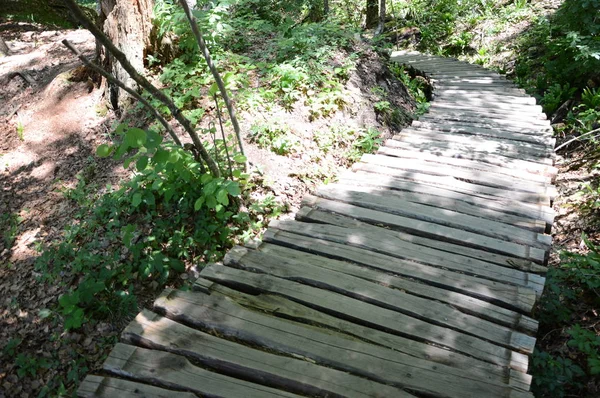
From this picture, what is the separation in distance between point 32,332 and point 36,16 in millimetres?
11040

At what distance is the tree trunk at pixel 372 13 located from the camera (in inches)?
680

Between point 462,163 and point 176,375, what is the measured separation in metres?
4.68

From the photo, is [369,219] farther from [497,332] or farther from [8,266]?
[8,266]

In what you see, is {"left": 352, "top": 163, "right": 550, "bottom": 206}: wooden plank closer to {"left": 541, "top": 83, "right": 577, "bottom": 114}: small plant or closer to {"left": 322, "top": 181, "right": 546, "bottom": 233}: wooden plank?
{"left": 322, "top": 181, "right": 546, "bottom": 233}: wooden plank

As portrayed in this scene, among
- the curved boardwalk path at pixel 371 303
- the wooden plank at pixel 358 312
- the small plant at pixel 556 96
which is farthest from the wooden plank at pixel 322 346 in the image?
the small plant at pixel 556 96

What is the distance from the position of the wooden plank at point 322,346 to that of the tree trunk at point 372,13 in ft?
54.7

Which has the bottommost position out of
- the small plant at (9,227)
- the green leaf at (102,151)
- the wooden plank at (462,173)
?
the small plant at (9,227)

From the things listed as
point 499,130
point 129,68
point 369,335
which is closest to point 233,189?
point 129,68

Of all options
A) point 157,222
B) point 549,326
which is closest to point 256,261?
point 157,222

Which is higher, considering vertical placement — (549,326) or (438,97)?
(438,97)

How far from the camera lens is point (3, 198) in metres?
6.52

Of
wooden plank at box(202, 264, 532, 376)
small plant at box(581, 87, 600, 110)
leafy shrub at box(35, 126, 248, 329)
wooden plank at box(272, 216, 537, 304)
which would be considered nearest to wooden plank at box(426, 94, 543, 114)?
small plant at box(581, 87, 600, 110)

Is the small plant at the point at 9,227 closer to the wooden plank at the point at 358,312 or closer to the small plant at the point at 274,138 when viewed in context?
the small plant at the point at 274,138

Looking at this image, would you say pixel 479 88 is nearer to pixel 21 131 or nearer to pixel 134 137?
pixel 134 137
